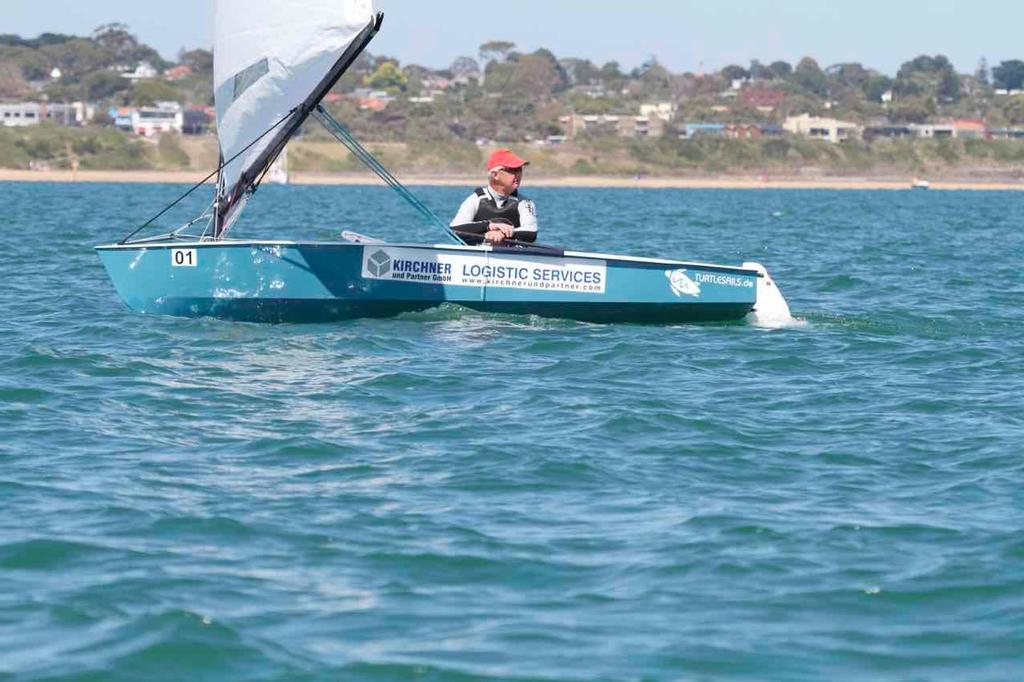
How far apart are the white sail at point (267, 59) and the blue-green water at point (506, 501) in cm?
197

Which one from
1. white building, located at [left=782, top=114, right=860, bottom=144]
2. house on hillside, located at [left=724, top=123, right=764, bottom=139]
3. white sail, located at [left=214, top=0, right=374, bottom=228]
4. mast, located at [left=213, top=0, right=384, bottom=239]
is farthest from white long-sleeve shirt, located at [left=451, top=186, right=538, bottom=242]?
white building, located at [left=782, top=114, right=860, bottom=144]

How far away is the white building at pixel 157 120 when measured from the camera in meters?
151

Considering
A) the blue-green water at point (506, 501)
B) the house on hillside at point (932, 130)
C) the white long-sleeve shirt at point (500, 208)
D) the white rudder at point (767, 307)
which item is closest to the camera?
the blue-green water at point (506, 501)

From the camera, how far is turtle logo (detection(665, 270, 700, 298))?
16.6 m

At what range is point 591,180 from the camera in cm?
13088

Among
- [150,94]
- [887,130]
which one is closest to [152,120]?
[150,94]

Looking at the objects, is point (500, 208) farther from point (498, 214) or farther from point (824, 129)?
point (824, 129)

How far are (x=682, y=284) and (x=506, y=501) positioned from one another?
25.4ft

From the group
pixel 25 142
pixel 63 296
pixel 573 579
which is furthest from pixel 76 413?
pixel 25 142

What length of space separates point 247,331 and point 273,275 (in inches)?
23.8

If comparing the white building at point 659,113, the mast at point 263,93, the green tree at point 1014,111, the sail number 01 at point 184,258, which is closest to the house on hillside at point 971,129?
the green tree at point 1014,111

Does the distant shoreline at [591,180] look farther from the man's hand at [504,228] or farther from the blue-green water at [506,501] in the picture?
the blue-green water at [506,501]

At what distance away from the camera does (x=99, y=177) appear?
116 metres

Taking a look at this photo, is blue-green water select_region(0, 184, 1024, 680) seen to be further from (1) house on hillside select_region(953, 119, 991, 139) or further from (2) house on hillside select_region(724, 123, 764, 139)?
(1) house on hillside select_region(953, 119, 991, 139)
